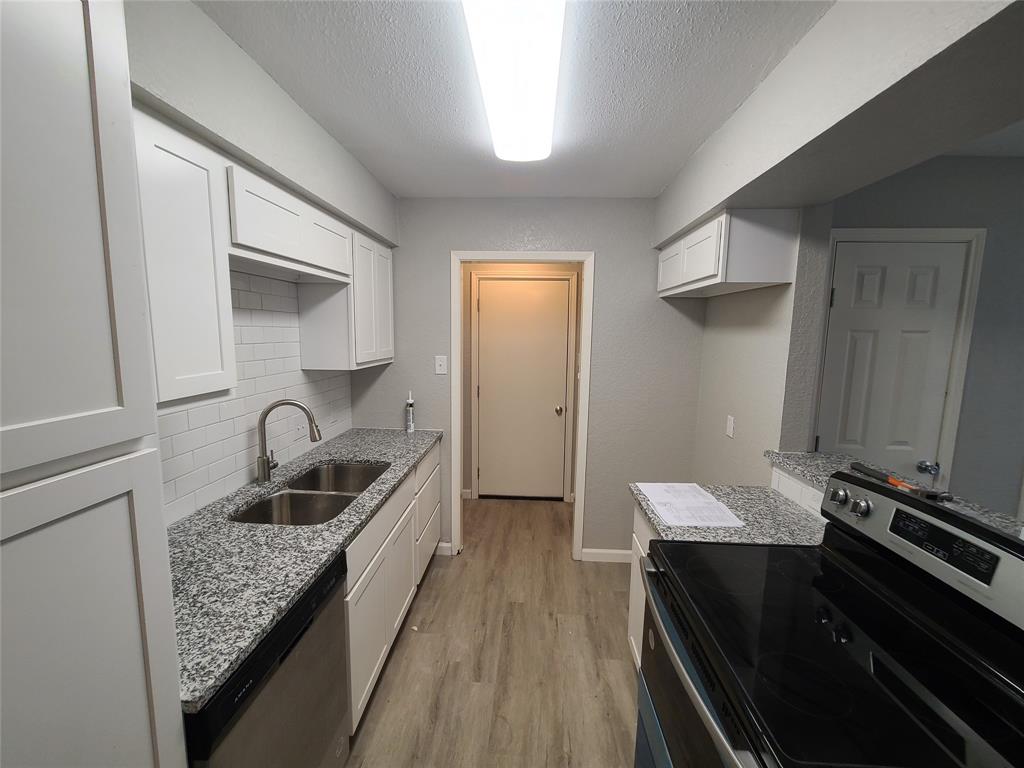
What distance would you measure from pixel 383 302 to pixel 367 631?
1763 millimetres

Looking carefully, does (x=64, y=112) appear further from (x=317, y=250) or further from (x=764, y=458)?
(x=764, y=458)

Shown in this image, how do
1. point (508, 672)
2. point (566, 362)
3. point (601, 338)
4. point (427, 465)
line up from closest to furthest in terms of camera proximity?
point (508, 672), point (427, 465), point (601, 338), point (566, 362)

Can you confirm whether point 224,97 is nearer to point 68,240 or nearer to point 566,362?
point 68,240

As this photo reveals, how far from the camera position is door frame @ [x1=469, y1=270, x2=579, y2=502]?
3.46 metres

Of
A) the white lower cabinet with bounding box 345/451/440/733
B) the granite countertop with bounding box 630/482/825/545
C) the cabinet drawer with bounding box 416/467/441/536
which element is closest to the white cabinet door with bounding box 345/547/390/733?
the white lower cabinet with bounding box 345/451/440/733

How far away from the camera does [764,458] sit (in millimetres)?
1809

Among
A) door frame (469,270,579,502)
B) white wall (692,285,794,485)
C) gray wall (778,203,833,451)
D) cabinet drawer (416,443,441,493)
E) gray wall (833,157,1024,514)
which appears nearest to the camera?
gray wall (778,203,833,451)

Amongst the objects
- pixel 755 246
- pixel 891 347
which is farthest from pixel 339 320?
pixel 891 347

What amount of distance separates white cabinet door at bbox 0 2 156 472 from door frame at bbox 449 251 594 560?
6.92ft

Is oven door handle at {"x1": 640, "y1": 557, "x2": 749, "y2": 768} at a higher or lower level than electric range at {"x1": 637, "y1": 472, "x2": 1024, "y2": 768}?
lower

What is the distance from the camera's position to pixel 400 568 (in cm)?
197

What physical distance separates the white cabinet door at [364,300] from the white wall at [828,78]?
5.66 ft

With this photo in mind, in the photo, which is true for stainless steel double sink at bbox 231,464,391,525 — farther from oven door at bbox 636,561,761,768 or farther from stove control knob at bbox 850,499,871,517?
stove control knob at bbox 850,499,871,517

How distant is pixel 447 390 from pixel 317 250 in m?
1.24
